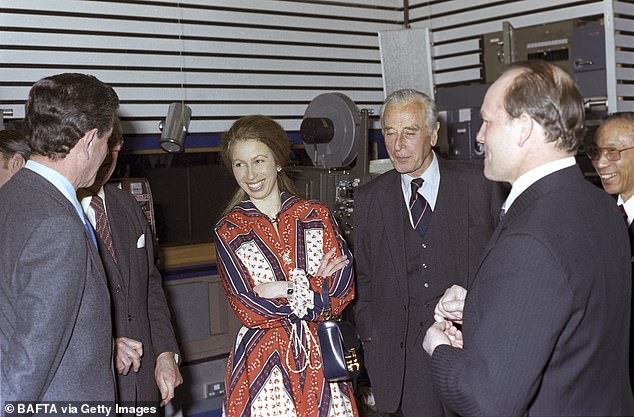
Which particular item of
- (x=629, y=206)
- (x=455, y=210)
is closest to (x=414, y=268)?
(x=455, y=210)

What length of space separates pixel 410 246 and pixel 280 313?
2.25 feet

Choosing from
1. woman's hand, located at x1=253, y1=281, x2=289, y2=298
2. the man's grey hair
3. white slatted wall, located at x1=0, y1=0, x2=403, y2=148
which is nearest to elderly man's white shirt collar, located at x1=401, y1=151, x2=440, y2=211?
the man's grey hair

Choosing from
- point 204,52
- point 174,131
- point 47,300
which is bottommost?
point 47,300

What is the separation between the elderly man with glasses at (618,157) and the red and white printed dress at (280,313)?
1.38 m

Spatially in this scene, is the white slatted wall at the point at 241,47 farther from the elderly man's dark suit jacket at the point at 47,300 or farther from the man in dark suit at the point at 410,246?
the elderly man's dark suit jacket at the point at 47,300

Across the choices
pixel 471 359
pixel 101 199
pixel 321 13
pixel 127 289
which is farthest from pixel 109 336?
pixel 321 13

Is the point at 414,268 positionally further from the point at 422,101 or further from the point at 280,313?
the point at 422,101

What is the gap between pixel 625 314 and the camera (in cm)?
209

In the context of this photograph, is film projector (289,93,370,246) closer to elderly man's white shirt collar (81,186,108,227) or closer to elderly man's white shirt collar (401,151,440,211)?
elderly man's white shirt collar (401,151,440,211)

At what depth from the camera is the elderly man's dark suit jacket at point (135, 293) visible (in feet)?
→ 9.80

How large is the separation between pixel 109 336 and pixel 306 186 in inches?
94.3

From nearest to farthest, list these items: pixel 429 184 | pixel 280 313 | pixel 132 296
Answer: pixel 132 296 → pixel 280 313 → pixel 429 184

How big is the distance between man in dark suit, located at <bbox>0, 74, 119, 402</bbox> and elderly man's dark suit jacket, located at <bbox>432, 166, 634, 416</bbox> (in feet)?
3.40

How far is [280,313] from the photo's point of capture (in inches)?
127
